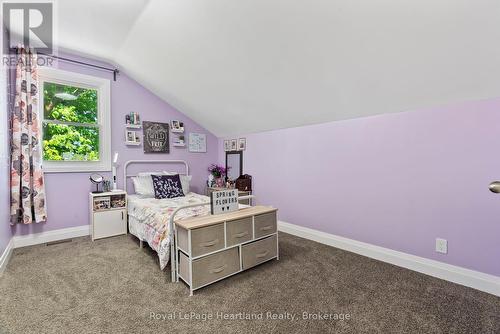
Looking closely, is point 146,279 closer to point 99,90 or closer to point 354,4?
point 354,4

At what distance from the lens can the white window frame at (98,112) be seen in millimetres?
2961

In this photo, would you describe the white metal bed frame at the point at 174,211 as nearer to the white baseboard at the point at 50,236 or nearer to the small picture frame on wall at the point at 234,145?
the white baseboard at the point at 50,236

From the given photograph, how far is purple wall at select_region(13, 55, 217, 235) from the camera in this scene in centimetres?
296

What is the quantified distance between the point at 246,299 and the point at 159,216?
118cm

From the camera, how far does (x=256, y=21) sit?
1.85 meters

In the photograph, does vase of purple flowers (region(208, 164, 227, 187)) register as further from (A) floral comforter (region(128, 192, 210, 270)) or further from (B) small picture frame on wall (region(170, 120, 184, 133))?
(A) floral comforter (region(128, 192, 210, 270))

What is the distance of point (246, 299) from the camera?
1686 mm

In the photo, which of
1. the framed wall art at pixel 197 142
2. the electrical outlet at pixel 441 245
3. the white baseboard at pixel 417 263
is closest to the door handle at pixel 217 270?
the white baseboard at pixel 417 263

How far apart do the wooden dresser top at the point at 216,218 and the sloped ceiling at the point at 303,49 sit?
135 centimetres

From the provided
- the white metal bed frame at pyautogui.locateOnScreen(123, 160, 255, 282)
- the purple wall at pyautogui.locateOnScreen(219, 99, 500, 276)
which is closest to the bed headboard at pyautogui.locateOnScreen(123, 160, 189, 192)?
the white metal bed frame at pyautogui.locateOnScreen(123, 160, 255, 282)

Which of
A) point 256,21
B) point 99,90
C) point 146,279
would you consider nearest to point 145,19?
point 256,21

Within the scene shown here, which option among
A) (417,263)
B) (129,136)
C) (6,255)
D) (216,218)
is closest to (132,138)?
(129,136)

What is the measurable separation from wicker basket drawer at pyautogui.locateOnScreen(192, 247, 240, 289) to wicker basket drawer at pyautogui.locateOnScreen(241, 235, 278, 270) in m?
0.09

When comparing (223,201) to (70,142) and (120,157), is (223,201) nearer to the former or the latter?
(120,157)
